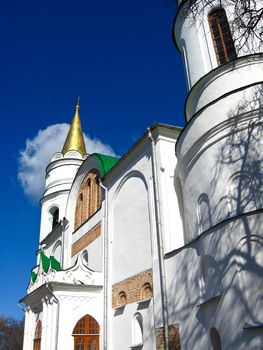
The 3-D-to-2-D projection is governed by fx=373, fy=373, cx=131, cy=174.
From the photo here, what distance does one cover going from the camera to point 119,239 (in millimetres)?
13211

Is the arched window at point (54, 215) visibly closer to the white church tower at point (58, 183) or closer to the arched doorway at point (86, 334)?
the white church tower at point (58, 183)

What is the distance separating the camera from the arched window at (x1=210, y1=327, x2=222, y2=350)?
7762 millimetres

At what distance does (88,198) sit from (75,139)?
9.46 meters

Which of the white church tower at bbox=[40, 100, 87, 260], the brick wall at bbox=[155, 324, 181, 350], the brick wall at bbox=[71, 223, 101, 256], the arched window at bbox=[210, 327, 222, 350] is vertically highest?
the white church tower at bbox=[40, 100, 87, 260]

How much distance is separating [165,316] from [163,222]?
254 centimetres

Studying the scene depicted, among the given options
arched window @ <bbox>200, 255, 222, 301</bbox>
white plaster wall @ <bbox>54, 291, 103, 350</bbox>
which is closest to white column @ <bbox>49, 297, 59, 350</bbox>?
white plaster wall @ <bbox>54, 291, 103, 350</bbox>

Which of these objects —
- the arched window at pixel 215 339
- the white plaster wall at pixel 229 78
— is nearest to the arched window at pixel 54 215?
the white plaster wall at pixel 229 78

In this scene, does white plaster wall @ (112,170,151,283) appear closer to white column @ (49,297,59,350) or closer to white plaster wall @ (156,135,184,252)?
white plaster wall @ (156,135,184,252)

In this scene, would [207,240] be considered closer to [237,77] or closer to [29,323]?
[237,77]

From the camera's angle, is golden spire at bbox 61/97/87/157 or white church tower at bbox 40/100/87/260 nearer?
white church tower at bbox 40/100/87/260

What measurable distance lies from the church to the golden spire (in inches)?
306

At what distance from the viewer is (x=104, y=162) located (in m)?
15.2

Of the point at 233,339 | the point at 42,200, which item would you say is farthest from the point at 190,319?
the point at 42,200

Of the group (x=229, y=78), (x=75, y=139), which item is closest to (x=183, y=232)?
(x=229, y=78)
